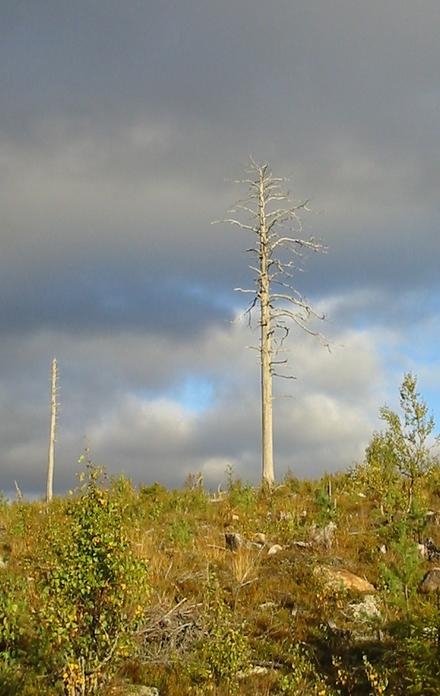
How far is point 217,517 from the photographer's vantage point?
16172 mm

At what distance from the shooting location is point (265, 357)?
1063 inches

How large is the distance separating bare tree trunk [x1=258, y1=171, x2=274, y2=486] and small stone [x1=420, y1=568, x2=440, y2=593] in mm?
14021

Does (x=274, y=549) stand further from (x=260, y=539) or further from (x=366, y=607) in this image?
(x=366, y=607)

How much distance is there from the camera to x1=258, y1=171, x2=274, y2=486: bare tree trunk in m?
26.0

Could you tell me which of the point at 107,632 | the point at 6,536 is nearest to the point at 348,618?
the point at 107,632

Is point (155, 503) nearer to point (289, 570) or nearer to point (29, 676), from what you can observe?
point (289, 570)

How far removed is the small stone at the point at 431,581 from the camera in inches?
420

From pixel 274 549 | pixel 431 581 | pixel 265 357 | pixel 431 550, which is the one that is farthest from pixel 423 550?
pixel 265 357

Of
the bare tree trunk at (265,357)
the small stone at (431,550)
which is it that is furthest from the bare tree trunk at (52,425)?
the small stone at (431,550)

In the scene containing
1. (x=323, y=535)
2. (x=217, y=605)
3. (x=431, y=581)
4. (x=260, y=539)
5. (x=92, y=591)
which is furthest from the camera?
(x=260, y=539)

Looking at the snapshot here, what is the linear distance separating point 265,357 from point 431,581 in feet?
54.3

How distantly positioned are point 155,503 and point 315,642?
8.67 metres

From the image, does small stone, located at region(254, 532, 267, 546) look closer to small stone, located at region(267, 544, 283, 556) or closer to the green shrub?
small stone, located at region(267, 544, 283, 556)

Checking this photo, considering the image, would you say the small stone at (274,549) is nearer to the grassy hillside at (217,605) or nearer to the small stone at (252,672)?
the grassy hillside at (217,605)
